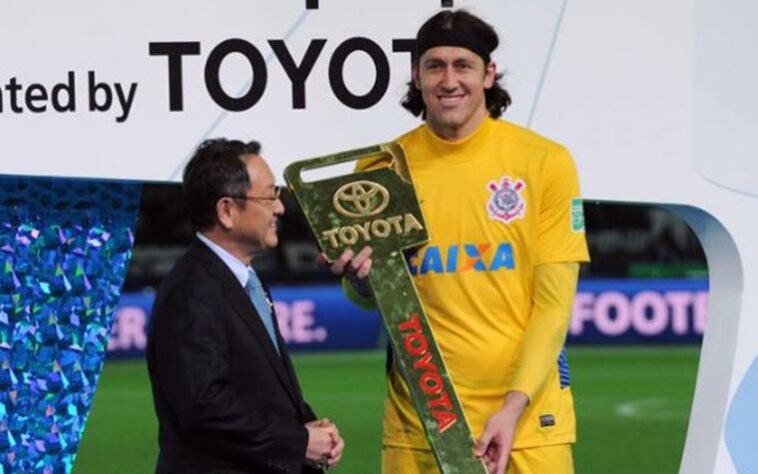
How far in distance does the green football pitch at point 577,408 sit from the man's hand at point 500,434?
5797 mm

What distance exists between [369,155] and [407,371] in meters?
0.52

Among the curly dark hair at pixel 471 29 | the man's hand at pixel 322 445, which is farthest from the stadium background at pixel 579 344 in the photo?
the man's hand at pixel 322 445

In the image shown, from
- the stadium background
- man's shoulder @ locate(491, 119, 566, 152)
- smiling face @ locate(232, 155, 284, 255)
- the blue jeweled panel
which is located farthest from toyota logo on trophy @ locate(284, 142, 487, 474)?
the stadium background

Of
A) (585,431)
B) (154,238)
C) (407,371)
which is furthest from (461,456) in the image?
(154,238)

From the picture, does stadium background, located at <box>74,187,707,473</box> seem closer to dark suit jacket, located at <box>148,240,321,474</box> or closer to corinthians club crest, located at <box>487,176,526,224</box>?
corinthians club crest, located at <box>487,176,526,224</box>

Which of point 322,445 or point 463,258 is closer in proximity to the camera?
point 322,445

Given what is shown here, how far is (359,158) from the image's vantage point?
15.2ft

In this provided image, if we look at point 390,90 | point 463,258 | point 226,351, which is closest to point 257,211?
point 226,351

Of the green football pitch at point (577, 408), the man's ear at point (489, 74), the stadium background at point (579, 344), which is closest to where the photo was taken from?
the man's ear at point (489, 74)

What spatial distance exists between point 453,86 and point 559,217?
38 cm

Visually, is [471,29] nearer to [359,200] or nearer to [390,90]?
[359,200]

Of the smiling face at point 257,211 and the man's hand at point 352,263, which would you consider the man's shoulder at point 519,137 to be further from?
the smiling face at point 257,211

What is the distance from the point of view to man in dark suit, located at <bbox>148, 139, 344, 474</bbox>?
418cm

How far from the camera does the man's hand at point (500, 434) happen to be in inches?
173
